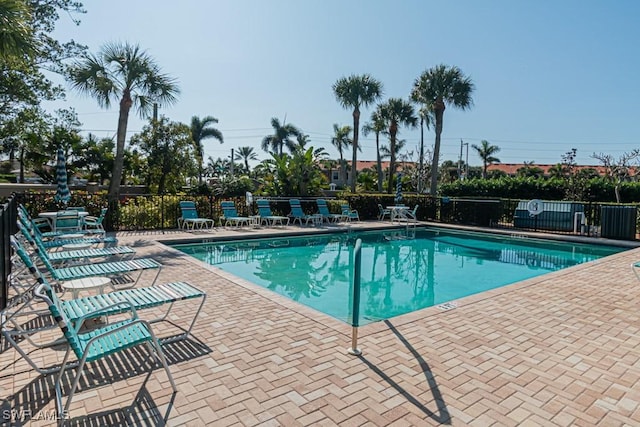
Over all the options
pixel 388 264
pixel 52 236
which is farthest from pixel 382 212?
pixel 52 236

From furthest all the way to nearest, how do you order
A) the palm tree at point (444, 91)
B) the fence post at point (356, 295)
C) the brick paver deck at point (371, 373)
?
the palm tree at point (444, 91), the fence post at point (356, 295), the brick paver deck at point (371, 373)

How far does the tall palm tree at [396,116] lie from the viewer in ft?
97.6

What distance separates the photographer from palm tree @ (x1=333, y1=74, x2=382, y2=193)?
25.4 metres

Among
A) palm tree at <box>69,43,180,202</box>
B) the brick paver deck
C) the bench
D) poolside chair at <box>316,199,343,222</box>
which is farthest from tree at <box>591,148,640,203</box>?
palm tree at <box>69,43,180,202</box>

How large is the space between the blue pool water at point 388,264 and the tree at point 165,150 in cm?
922

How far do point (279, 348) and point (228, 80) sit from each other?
1768cm

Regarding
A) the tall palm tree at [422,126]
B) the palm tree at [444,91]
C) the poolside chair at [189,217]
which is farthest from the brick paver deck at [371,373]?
the tall palm tree at [422,126]

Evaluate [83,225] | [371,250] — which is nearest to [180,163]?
[83,225]

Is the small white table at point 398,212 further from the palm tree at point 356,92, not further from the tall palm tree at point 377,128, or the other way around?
the tall palm tree at point 377,128

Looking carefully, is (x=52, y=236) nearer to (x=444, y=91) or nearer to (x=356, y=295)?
(x=356, y=295)

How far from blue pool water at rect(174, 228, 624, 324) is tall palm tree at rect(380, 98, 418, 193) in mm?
16669

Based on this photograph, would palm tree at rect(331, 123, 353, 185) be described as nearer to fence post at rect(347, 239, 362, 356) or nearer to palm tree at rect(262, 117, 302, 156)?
palm tree at rect(262, 117, 302, 156)

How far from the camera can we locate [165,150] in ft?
62.1

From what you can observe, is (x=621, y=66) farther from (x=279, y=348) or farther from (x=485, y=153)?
(x=485, y=153)
